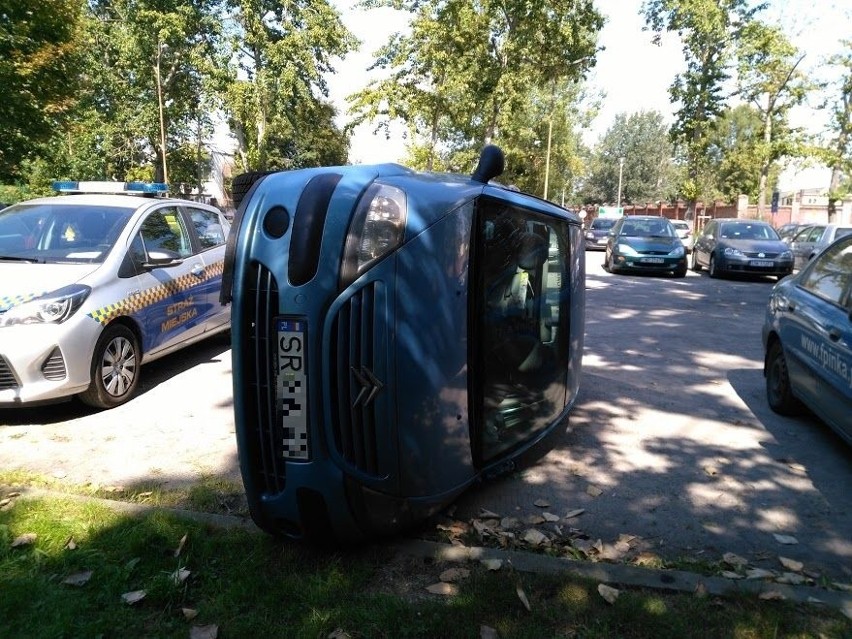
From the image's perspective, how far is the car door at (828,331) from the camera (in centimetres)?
416

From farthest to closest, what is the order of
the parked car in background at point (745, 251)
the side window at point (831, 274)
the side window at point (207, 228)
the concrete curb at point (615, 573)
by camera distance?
the parked car in background at point (745, 251) → the side window at point (207, 228) → the side window at point (831, 274) → the concrete curb at point (615, 573)

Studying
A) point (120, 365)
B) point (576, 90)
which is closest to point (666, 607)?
point (120, 365)

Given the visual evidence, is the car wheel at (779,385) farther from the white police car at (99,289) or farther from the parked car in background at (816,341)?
the white police car at (99,289)

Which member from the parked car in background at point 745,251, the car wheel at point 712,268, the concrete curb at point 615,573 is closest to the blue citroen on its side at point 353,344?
the concrete curb at point 615,573

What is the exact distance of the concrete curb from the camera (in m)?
2.85

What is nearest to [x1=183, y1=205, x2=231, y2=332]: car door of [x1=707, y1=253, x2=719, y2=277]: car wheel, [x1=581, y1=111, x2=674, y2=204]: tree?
[x1=707, y1=253, x2=719, y2=277]: car wheel

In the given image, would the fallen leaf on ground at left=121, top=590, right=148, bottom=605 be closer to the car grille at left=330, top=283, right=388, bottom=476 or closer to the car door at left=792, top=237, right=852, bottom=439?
the car grille at left=330, top=283, right=388, bottom=476

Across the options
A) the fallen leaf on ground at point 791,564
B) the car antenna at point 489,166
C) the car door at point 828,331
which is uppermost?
the car antenna at point 489,166

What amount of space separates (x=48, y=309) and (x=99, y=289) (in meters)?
0.48

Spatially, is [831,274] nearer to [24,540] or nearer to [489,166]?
[489,166]

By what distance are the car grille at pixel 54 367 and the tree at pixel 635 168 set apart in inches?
3317

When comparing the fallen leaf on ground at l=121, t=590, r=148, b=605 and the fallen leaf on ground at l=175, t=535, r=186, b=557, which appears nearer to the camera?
the fallen leaf on ground at l=121, t=590, r=148, b=605

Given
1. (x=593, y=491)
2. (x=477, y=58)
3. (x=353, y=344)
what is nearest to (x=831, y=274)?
(x=593, y=491)

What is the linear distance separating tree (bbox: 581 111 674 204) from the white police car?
3233 inches
